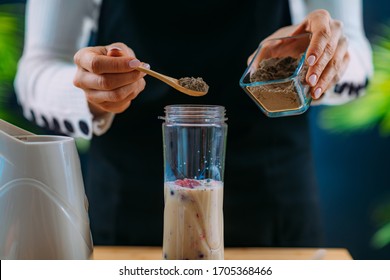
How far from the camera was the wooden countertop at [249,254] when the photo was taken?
2.53ft

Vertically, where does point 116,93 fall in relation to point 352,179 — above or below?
above

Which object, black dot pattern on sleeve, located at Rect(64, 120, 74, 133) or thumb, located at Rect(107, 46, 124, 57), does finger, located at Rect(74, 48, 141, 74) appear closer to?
thumb, located at Rect(107, 46, 124, 57)

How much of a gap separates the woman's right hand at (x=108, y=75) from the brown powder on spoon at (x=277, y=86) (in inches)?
7.1

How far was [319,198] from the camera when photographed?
1.16m

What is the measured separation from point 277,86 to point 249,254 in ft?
0.90

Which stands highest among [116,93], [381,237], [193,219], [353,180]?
[116,93]

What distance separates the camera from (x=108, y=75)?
79 cm

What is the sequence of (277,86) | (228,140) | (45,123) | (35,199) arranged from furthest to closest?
1. (45,123)
2. (228,140)
3. (277,86)
4. (35,199)

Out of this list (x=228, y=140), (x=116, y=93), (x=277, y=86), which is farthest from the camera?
(x=228, y=140)

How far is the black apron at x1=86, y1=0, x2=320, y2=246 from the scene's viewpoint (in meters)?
1.02

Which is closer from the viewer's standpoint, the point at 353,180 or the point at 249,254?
the point at 249,254

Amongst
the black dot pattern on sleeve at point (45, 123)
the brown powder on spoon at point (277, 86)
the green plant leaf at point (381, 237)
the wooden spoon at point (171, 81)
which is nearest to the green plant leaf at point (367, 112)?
the green plant leaf at point (381, 237)

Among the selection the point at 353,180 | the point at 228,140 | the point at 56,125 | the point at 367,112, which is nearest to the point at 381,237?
the point at 353,180

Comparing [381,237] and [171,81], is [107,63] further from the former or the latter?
[381,237]
